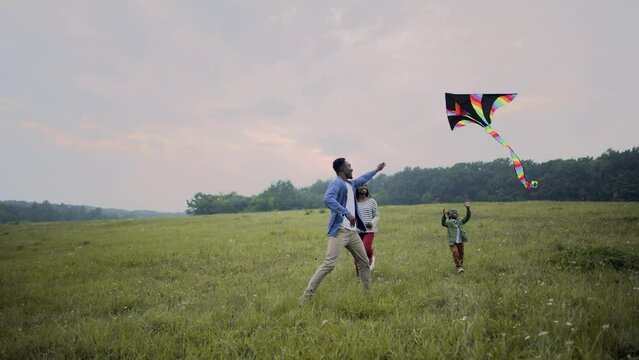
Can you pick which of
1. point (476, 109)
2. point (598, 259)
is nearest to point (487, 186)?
point (598, 259)

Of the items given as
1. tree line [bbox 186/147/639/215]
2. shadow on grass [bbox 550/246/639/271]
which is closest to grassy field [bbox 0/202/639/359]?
shadow on grass [bbox 550/246/639/271]

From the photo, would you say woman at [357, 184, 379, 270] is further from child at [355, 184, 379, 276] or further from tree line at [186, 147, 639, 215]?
tree line at [186, 147, 639, 215]

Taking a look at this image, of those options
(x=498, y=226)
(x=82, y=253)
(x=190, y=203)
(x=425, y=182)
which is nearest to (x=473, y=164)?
(x=425, y=182)

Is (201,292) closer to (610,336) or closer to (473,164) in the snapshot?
(610,336)

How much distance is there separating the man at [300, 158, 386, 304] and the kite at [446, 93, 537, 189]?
1.75 meters

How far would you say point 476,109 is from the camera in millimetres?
7004

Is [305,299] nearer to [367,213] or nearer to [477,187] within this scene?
[367,213]

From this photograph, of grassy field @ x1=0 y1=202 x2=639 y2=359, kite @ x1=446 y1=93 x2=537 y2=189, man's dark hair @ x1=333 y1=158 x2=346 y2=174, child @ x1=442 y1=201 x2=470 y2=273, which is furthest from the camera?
Result: child @ x1=442 y1=201 x2=470 y2=273

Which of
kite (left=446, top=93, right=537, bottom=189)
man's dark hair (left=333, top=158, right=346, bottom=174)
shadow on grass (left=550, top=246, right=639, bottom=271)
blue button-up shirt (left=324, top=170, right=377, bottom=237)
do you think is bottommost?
shadow on grass (left=550, top=246, right=639, bottom=271)

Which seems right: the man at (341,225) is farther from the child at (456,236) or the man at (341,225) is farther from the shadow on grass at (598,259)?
the shadow on grass at (598,259)

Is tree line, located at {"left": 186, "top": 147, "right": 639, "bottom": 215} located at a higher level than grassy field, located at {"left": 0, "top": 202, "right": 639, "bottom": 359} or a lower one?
higher

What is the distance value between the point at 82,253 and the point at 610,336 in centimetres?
1909

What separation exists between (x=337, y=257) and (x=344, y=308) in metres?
0.96

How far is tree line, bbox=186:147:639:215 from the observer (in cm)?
8074
